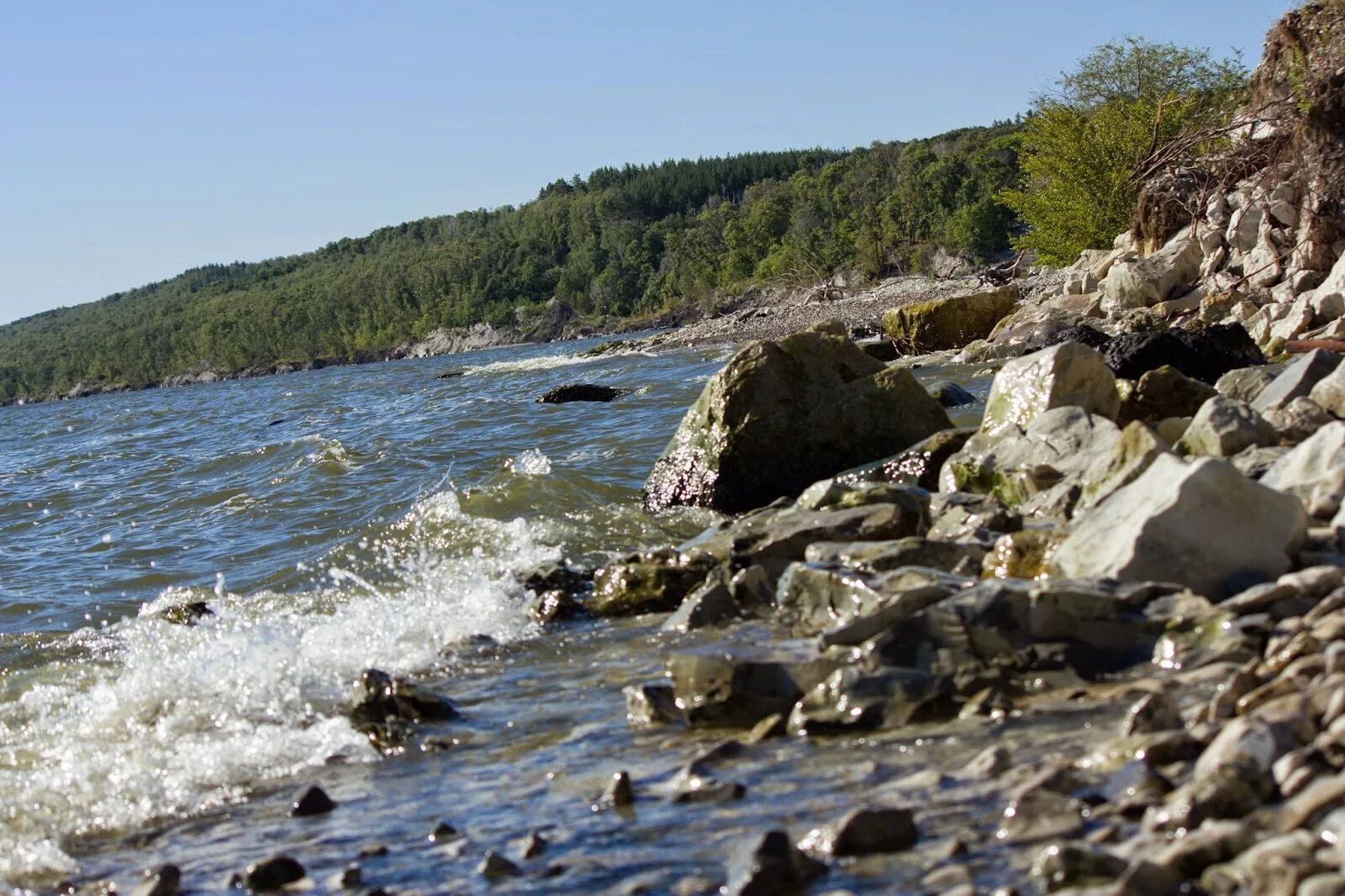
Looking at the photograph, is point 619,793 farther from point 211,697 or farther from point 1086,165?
point 1086,165

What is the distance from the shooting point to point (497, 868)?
4117mm

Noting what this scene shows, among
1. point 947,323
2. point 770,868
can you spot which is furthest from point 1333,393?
point 947,323

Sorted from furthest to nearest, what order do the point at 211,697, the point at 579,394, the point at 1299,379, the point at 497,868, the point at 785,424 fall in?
the point at 579,394, the point at 785,424, the point at 1299,379, the point at 211,697, the point at 497,868

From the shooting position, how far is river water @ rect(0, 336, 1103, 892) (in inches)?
172

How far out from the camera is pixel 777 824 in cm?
408

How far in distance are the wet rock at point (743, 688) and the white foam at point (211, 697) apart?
151 cm

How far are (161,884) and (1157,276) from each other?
19.4 m

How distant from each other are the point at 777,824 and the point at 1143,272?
18949 millimetres

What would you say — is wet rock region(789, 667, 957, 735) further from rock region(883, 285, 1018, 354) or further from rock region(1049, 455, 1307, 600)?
rock region(883, 285, 1018, 354)

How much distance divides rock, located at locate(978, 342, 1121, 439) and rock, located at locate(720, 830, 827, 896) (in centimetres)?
640

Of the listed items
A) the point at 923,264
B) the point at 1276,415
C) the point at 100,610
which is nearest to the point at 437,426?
the point at 100,610

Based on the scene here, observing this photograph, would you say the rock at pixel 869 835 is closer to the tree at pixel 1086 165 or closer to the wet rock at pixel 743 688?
the wet rock at pixel 743 688

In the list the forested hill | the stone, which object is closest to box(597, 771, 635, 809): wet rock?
the stone

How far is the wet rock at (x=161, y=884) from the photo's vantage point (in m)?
4.38
